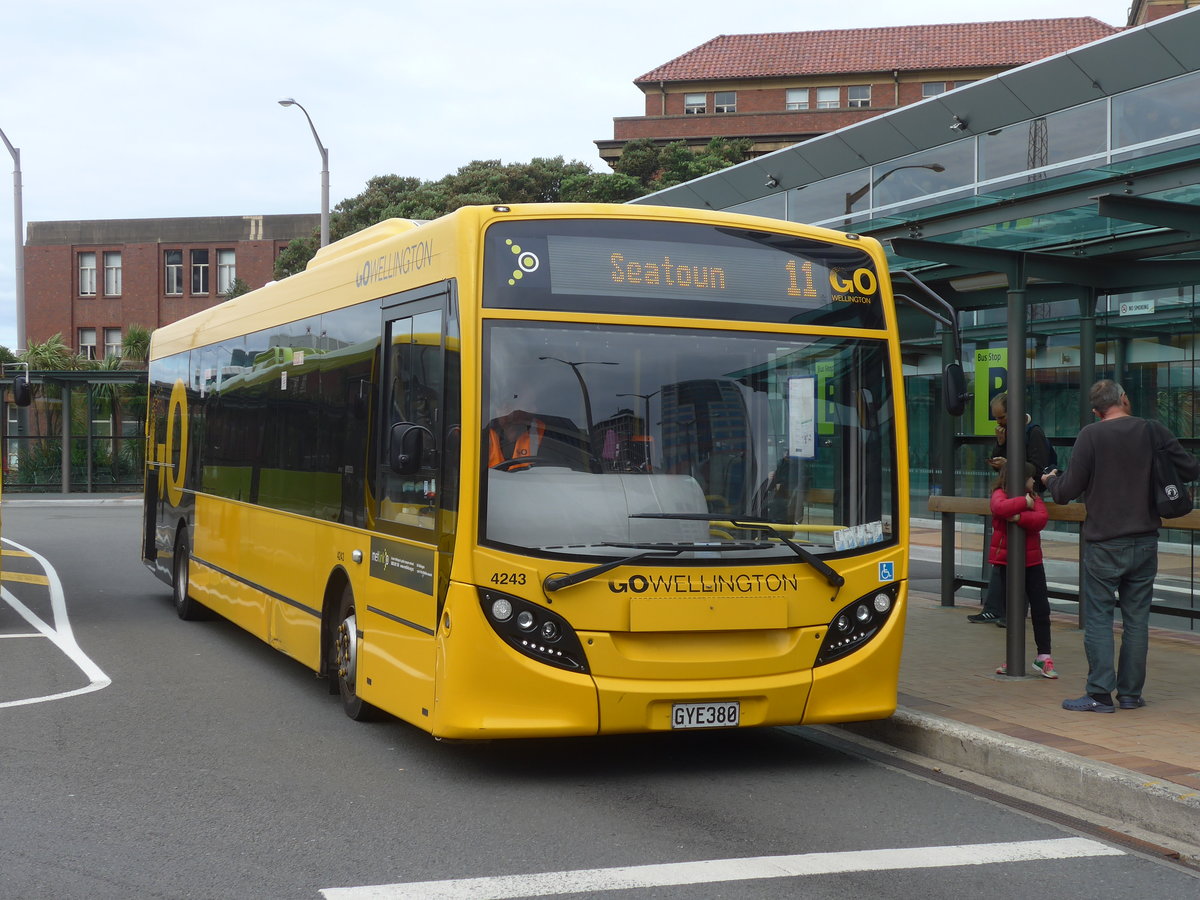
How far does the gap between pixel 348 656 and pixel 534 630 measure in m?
2.13

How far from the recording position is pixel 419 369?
753 cm

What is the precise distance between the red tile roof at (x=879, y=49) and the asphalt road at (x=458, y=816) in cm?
6398

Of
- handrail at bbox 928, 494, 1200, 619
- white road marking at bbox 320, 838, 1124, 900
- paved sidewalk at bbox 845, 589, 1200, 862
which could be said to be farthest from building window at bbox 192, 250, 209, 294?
white road marking at bbox 320, 838, 1124, 900

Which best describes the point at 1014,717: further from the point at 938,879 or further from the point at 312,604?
the point at 312,604

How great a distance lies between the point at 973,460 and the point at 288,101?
2288 cm

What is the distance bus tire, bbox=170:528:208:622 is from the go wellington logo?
24.4 ft

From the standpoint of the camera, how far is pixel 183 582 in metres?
13.7

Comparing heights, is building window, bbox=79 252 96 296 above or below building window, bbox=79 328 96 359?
above

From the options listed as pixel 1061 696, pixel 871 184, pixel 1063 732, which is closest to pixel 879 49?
pixel 871 184

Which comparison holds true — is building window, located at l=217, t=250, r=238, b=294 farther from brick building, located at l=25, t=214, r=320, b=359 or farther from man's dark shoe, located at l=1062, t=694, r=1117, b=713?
man's dark shoe, located at l=1062, t=694, r=1117, b=713

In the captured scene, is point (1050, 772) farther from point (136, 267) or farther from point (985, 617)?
point (136, 267)

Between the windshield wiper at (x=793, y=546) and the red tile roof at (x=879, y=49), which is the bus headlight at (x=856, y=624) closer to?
the windshield wiper at (x=793, y=546)

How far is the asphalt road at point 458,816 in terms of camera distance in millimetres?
5289

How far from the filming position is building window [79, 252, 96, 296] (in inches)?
2256
